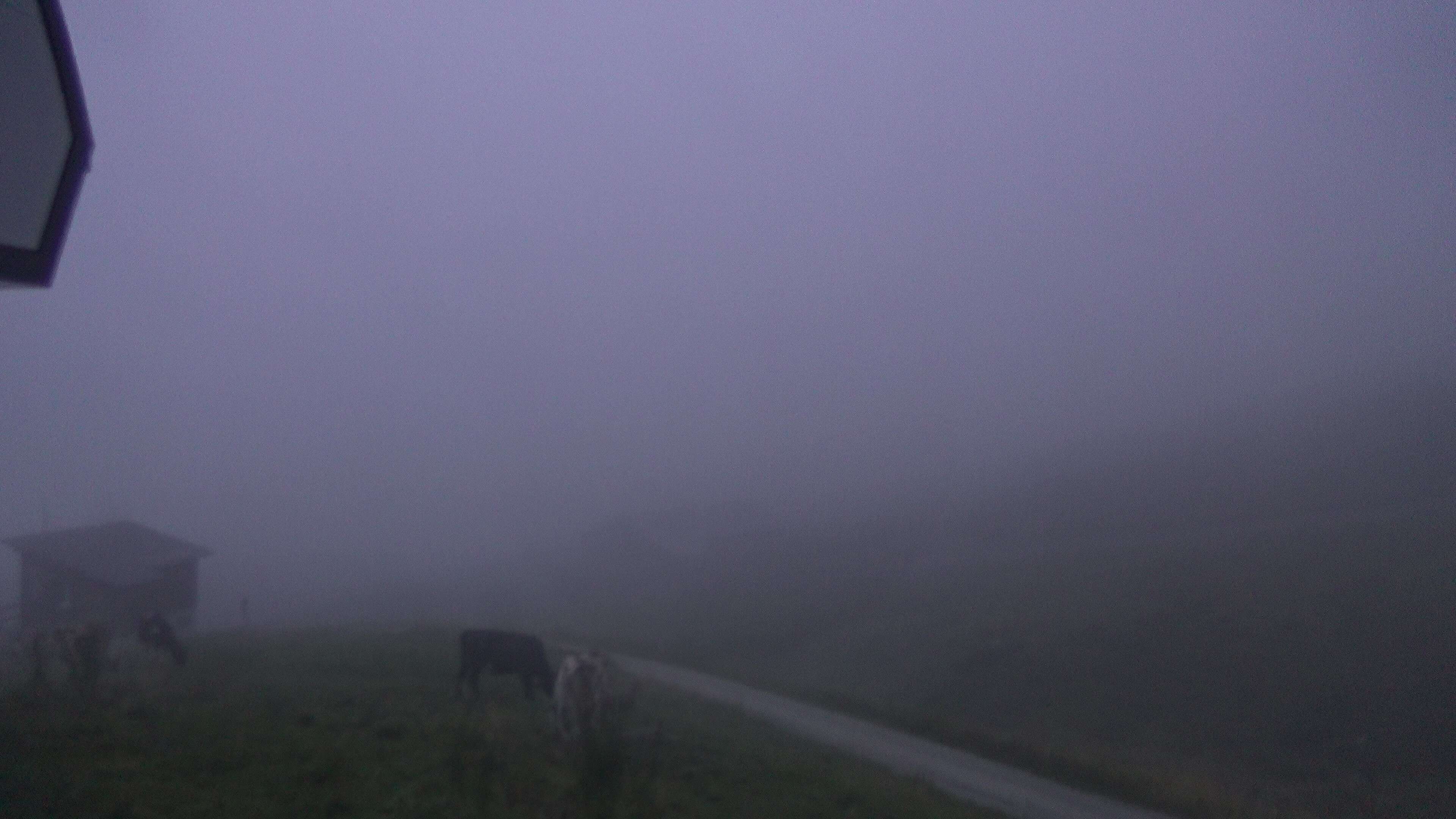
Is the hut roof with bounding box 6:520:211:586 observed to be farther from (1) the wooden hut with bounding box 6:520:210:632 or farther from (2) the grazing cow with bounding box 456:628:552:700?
(2) the grazing cow with bounding box 456:628:552:700

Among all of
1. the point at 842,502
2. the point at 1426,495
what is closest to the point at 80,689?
the point at 1426,495

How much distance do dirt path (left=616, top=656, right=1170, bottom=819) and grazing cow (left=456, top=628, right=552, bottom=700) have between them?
6302 millimetres

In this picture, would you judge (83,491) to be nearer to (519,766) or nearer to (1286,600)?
(1286,600)

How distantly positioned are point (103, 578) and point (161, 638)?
22.8 m

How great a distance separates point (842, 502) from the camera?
10844 centimetres

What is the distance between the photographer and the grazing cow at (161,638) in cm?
2722

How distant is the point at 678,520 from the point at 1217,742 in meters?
71.6

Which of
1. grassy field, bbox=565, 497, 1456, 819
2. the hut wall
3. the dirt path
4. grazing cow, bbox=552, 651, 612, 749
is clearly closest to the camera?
grazing cow, bbox=552, 651, 612, 749

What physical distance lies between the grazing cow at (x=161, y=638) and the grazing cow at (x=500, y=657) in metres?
7.34

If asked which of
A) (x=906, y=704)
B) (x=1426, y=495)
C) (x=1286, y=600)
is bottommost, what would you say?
(x=906, y=704)

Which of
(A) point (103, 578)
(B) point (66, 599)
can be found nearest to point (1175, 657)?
(A) point (103, 578)

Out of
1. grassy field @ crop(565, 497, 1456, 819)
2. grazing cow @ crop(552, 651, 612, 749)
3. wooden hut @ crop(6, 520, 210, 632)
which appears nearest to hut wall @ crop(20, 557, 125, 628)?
wooden hut @ crop(6, 520, 210, 632)

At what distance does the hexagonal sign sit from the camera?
3211 mm

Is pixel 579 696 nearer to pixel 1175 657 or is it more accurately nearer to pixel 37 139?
pixel 37 139
